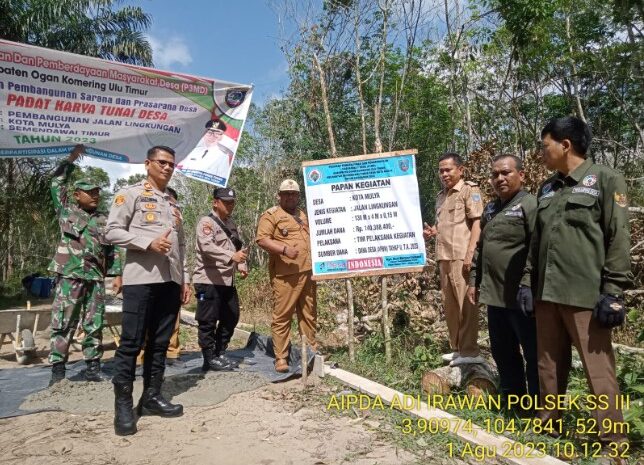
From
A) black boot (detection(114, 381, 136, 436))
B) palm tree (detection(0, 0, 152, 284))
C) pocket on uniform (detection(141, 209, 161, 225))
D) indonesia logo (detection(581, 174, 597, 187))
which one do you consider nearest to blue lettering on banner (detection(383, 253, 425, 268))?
indonesia logo (detection(581, 174, 597, 187))

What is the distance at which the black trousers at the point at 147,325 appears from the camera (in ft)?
10.5

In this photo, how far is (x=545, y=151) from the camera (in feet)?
9.50

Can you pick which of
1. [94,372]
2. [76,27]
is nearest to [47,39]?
[76,27]

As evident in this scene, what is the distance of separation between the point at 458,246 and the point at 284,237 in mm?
1667

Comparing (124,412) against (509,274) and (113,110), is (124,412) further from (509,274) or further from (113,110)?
(113,110)

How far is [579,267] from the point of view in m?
2.62

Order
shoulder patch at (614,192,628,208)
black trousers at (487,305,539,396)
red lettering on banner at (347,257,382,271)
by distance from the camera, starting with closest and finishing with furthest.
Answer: shoulder patch at (614,192,628,208)
black trousers at (487,305,539,396)
red lettering on banner at (347,257,382,271)

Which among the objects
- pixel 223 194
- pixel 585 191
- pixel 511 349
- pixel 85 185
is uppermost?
pixel 85 185

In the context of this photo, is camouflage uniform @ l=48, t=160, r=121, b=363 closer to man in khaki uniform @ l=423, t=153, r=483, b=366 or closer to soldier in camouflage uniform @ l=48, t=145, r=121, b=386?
soldier in camouflage uniform @ l=48, t=145, r=121, b=386

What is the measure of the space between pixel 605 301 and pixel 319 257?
2.46 m

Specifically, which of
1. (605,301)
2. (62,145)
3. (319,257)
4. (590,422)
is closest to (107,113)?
(62,145)

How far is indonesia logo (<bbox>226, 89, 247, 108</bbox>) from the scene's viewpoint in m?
5.27

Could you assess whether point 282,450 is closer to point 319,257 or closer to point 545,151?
point 319,257

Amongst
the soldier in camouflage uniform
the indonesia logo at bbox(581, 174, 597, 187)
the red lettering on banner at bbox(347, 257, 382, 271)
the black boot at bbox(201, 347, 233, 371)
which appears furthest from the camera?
the black boot at bbox(201, 347, 233, 371)
